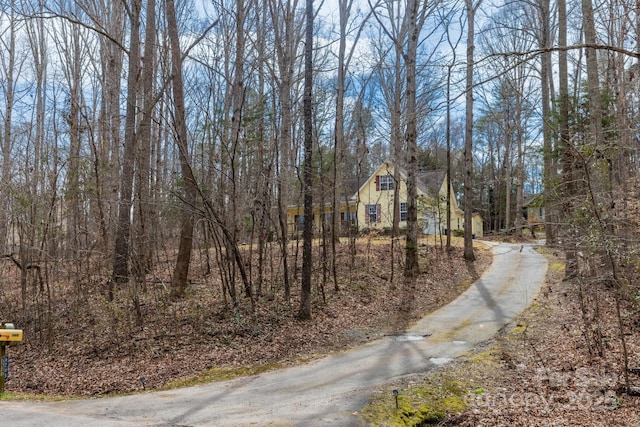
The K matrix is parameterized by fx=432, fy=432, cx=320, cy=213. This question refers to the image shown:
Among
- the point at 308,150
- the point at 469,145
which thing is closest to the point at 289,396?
the point at 308,150

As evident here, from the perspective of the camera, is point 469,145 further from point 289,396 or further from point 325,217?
point 289,396

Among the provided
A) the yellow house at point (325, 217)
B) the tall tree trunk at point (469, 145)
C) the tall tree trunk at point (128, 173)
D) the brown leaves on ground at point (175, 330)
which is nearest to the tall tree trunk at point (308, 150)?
the brown leaves on ground at point (175, 330)

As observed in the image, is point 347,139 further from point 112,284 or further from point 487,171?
point 487,171

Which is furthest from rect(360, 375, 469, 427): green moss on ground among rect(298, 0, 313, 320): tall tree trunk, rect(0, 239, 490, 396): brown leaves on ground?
rect(298, 0, 313, 320): tall tree trunk

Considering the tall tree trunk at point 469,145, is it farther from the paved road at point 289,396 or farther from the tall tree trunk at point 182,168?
the tall tree trunk at point 182,168

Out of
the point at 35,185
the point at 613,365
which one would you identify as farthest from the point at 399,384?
the point at 35,185

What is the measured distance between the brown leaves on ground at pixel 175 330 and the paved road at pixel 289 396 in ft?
2.26

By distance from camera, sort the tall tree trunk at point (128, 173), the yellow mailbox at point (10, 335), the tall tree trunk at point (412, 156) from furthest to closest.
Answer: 1. the tall tree trunk at point (412, 156)
2. the tall tree trunk at point (128, 173)
3. the yellow mailbox at point (10, 335)

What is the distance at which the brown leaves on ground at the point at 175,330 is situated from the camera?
23.8 feet

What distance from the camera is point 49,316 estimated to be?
8586mm

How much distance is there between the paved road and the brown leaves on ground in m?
0.69

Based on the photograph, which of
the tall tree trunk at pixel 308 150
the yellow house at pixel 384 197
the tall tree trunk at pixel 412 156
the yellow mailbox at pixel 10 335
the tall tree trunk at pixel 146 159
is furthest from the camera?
the yellow house at pixel 384 197

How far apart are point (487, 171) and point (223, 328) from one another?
37412mm

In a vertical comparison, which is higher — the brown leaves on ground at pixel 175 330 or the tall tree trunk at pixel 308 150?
the tall tree trunk at pixel 308 150
